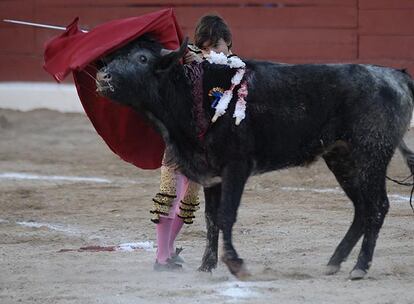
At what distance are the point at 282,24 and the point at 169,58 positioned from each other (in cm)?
618

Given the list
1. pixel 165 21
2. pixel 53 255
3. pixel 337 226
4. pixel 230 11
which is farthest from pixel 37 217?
pixel 230 11

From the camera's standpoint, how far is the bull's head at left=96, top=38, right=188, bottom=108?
4820 mm

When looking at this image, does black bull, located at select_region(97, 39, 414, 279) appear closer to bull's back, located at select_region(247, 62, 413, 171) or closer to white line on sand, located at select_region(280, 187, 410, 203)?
bull's back, located at select_region(247, 62, 413, 171)

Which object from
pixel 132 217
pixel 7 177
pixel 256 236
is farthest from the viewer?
pixel 7 177

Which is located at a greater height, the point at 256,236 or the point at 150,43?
the point at 150,43

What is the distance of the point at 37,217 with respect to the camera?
704cm

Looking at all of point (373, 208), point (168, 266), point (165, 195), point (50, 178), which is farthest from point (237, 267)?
point (50, 178)

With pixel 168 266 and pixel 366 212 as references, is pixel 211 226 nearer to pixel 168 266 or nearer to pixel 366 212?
pixel 168 266

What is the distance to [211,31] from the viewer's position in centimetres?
532

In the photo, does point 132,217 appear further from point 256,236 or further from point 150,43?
point 150,43

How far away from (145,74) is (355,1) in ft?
19.7

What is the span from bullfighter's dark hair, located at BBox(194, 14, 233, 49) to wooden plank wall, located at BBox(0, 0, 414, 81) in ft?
17.1

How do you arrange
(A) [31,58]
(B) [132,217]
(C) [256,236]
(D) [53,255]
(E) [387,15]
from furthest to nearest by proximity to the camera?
(A) [31,58]
(E) [387,15]
(B) [132,217]
(C) [256,236]
(D) [53,255]

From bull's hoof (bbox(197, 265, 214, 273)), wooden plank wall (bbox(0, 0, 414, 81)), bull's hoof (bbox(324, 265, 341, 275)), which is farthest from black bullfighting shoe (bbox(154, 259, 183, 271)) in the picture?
wooden plank wall (bbox(0, 0, 414, 81))
